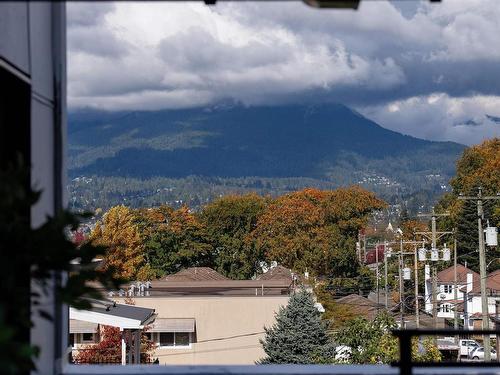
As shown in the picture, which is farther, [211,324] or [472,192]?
[472,192]

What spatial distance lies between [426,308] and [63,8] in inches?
2326

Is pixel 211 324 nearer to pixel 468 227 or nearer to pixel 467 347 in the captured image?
pixel 467 347

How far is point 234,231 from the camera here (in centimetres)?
6675

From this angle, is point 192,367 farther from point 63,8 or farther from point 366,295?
point 366,295

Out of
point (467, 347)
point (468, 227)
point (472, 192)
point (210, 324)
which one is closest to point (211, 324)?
point (210, 324)

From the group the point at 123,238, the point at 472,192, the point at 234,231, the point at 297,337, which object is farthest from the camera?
the point at 234,231

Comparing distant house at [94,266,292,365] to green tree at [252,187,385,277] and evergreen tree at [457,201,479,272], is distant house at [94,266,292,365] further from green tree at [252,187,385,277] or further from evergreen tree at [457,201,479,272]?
evergreen tree at [457,201,479,272]

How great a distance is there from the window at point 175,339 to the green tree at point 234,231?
2429 centimetres

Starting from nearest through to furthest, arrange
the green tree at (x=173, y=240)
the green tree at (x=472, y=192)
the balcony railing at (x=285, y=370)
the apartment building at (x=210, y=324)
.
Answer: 1. the balcony railing at (x=285, y=370)
2. the apartment building at (x=210, y=324)
3. the green tree at (x=472, y=192)
4. the green tree at (x=173, y=240)

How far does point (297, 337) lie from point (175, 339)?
1061 cm

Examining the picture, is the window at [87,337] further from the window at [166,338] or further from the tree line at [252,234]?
the tree line at [252,234]

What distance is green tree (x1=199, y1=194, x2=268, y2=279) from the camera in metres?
63.8

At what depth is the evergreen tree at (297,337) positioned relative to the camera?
93.0 ft

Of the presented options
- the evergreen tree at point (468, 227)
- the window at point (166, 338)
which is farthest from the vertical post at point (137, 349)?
the evergreen tree at point (468, 227)
